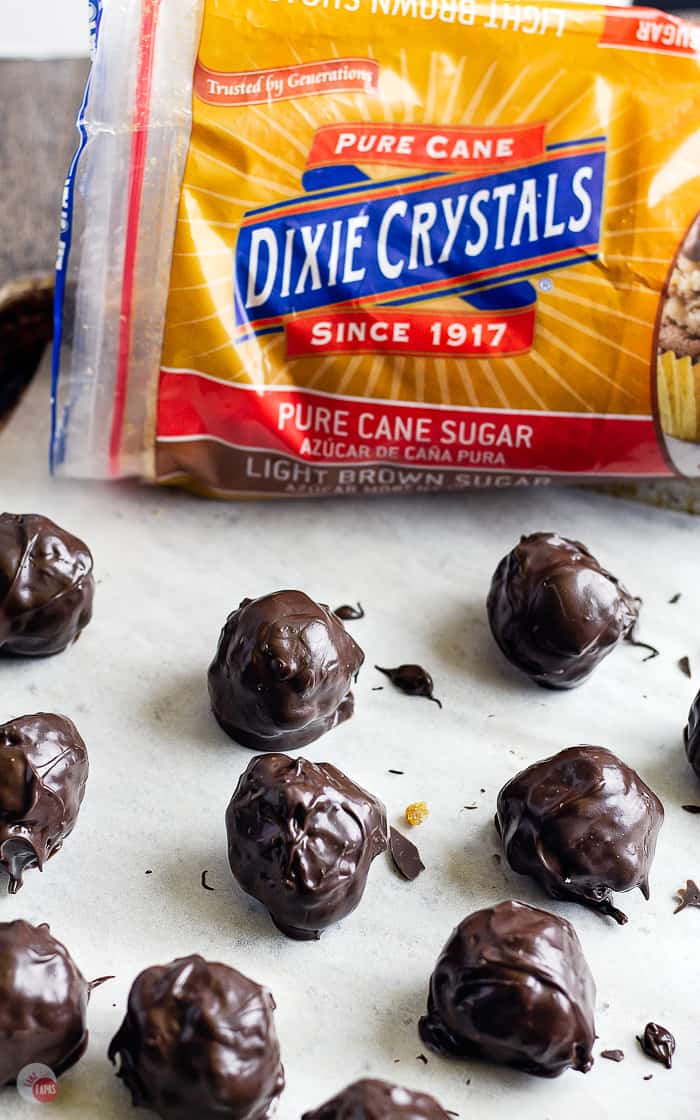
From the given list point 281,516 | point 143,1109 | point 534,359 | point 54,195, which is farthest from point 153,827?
point 54,195

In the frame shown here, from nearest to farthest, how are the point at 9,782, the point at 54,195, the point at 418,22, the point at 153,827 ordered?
the point at 9,782 → the point at 153,827 → the point at 418,22 → the point at 54,195

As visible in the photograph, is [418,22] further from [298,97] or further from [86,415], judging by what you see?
[86,415]

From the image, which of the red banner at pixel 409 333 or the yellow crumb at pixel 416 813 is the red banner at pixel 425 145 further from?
the yellow crumb at pixel 416 813

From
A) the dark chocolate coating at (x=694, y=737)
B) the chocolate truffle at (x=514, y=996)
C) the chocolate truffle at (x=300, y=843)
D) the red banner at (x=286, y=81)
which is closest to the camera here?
the chocolate truffle at (x=514, y=996)

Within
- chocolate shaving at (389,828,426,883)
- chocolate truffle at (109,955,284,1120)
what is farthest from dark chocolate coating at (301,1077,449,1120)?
chocolate shaving at (389,828,426,883)

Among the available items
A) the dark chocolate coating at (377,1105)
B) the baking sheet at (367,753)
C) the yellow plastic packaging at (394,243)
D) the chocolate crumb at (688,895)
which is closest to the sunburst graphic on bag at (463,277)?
the yellow plastic packaging at (394,243)

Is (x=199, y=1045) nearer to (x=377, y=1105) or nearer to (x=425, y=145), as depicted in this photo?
(x=377, y=1105)

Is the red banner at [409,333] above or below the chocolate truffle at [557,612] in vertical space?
above
